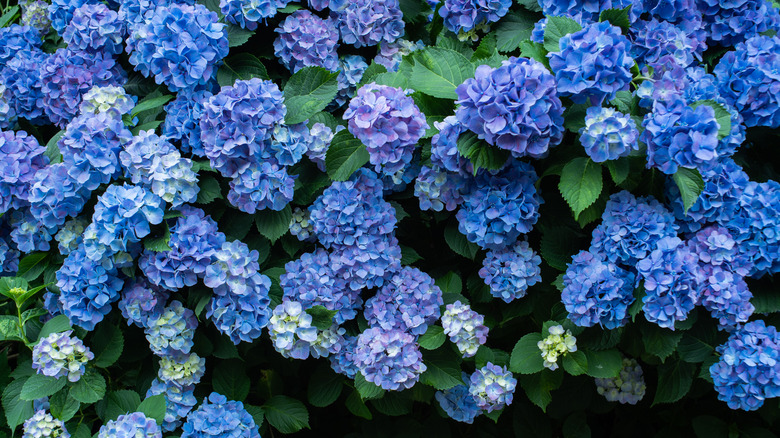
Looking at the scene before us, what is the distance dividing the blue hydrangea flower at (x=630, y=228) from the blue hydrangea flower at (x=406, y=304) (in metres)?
0.59

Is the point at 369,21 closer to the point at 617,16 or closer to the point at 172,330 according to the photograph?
the point at 617,16

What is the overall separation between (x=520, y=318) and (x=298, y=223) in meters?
0.95

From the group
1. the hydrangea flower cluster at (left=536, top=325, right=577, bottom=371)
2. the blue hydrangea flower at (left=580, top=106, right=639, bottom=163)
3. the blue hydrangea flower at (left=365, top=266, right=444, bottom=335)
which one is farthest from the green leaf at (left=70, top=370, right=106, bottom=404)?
the blue hydrangea flower at (left=580, top=106, right=639, bottom=163)

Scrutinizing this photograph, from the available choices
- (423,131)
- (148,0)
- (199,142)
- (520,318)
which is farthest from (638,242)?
(148,0)

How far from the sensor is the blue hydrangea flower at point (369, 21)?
8.89 ft

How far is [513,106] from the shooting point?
1.96 meters

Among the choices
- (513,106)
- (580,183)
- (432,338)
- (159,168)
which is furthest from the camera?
(432,338)

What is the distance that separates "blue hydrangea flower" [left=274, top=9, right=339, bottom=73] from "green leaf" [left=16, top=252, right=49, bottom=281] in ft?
3.91

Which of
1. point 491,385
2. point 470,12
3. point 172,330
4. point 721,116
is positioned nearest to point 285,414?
point 172,330

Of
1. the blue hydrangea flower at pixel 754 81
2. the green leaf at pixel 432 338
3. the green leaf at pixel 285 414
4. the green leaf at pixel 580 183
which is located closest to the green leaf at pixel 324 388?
the green leaf at pixel 285 414

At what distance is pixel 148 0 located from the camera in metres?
2.49

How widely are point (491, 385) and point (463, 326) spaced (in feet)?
0.82

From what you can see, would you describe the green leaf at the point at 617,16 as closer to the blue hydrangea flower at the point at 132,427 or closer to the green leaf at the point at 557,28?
the green leaf at the point at 557,28

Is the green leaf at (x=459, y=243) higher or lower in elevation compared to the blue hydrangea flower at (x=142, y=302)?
higher
